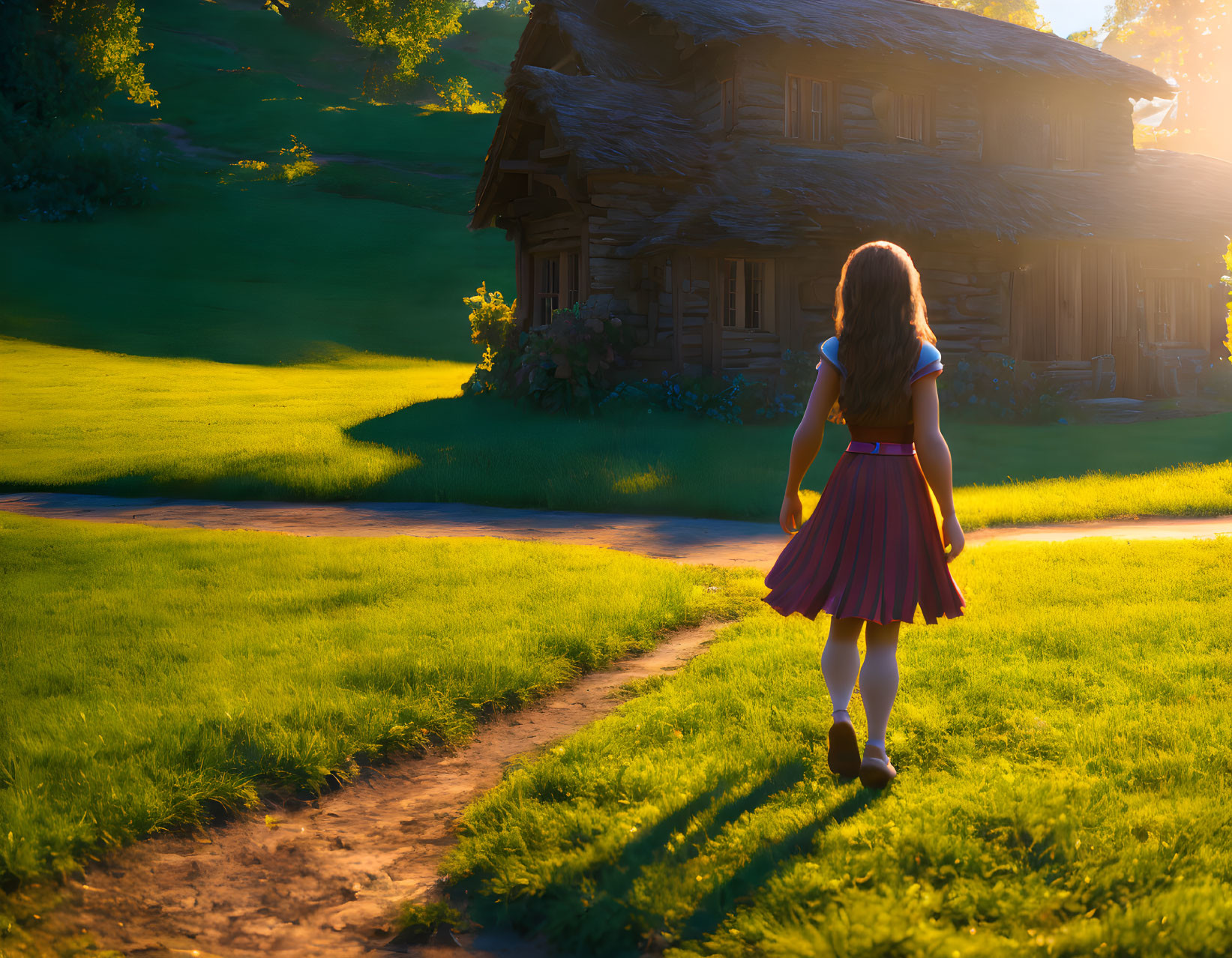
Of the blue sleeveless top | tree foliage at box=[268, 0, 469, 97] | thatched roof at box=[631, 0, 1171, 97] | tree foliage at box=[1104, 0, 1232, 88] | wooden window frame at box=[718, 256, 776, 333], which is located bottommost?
the blue sleeveless top

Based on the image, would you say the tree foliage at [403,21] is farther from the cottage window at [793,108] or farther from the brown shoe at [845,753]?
the brown shoe at [845,753]

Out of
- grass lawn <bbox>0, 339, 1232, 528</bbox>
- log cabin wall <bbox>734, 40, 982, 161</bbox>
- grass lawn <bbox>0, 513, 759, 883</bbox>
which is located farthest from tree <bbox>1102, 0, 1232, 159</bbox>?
grass lawn <bbox>0, 513, 759, 883</bbox>

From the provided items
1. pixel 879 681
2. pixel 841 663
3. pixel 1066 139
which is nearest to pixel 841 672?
pixel 841 663

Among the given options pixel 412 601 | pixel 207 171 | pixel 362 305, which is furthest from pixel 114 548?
pixel 207 171

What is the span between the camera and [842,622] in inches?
156

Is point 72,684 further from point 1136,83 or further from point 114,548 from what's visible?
point 1136,83

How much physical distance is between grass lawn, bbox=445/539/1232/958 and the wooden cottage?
12.0 metres

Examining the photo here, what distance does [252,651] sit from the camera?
18.2ft

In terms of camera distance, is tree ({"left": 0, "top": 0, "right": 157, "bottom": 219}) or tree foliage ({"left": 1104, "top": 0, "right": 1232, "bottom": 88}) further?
tree foliage ({"left": 1104, "top": 0, "right": 1232, "bottom": 88})

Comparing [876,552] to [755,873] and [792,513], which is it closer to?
[792,513]

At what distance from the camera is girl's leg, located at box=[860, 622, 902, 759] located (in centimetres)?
389

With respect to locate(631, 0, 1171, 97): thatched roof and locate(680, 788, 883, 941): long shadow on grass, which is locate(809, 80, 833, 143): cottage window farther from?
locate(680, 788, 883, 941): long shadow on grass

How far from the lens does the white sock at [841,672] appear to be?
3.99m

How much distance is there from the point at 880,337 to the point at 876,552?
822 millimetres
